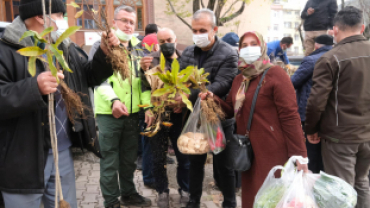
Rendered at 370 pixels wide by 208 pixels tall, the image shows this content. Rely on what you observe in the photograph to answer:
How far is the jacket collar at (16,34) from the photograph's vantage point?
1887 millimetres

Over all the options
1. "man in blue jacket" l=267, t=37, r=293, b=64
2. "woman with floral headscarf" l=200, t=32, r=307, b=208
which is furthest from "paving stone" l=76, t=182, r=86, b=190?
"man in blue jacket" l=267, t=37, r=293, b=64

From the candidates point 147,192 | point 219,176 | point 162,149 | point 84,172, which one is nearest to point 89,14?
point 162,149

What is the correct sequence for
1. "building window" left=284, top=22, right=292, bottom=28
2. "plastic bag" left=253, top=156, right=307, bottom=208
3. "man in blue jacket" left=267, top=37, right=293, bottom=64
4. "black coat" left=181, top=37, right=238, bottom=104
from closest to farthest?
"plastic bag" left=253, top=156, right=307, bottom=208, "black coat" left=181, top=37, right=238, bottom=104, "man in blue jacket" left=267, top=37, right=293, bottom=64, "building window" left=284, top=22, right=292, bottom=28

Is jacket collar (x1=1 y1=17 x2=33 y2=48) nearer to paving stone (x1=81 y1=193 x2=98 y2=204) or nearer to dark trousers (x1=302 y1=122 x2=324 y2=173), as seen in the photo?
paving stone (x1=81 y1=193 x2=98 y2=204)

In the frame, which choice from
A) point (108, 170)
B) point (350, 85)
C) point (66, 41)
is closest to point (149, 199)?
point (108, 170)

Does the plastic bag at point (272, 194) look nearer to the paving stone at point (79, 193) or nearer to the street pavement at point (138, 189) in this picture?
the street pavement at point (138, 189)

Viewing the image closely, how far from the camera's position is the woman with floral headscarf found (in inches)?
97.6

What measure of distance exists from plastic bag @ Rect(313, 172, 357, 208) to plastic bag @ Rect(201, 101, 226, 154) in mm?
996

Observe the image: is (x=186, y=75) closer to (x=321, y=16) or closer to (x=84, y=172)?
(x=84, y=172)

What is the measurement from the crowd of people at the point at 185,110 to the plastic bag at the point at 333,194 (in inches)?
8.7

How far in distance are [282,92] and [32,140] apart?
6.43 ft

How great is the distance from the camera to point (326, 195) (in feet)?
6.63

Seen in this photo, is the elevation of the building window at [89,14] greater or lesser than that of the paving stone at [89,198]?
greater

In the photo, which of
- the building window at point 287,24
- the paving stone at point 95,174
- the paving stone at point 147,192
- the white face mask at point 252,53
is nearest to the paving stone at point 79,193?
the paving stone at point 95,174
